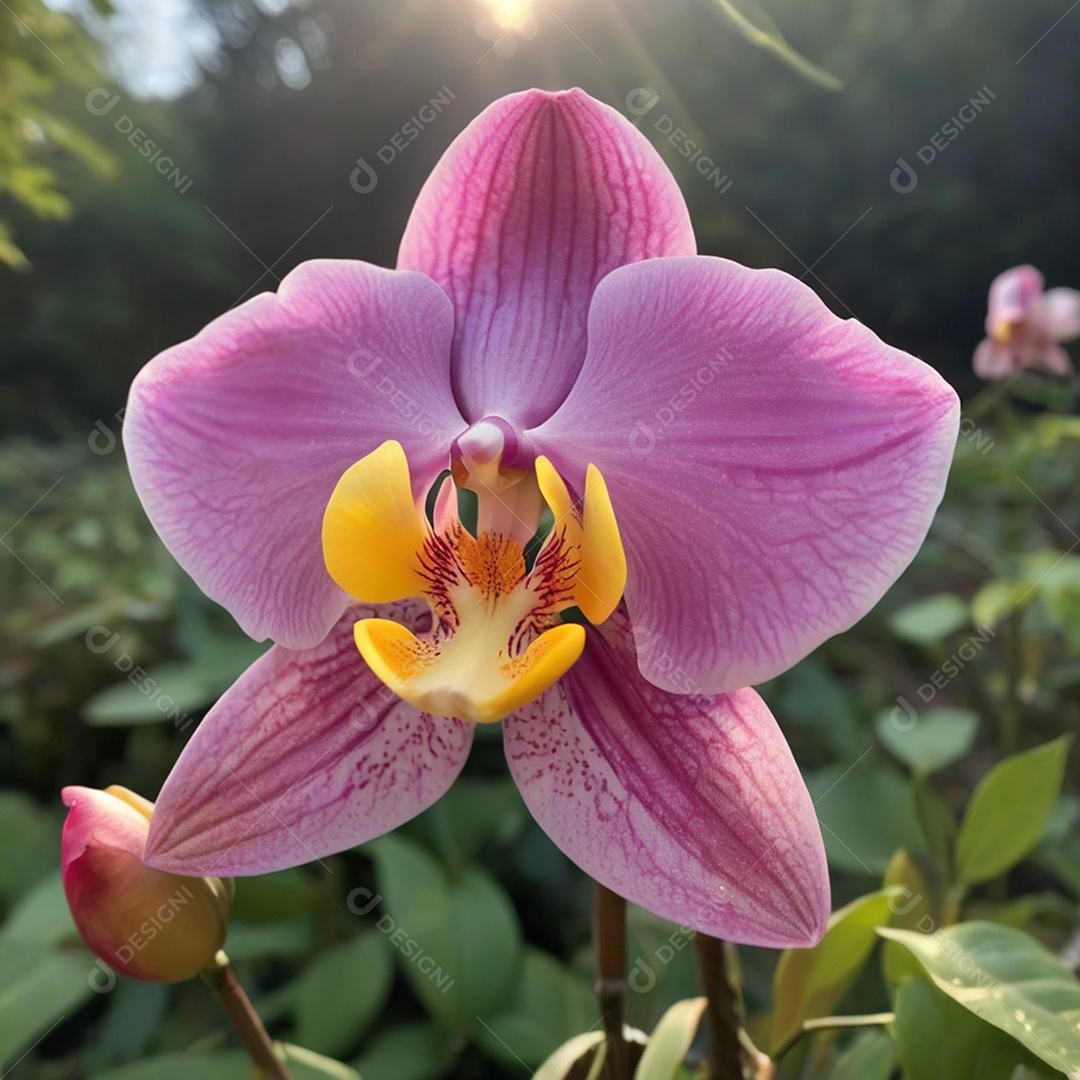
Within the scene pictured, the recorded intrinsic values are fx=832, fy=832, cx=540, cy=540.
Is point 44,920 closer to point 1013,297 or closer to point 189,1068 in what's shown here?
point 189,1068

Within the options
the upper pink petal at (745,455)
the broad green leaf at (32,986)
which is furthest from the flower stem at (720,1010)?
the broad green leaf at (32,986)

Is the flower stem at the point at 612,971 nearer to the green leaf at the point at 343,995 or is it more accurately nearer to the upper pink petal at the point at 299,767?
the upper pink petal at the point at 299,767

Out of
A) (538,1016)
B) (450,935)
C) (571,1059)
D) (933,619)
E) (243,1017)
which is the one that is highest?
(243,1017)

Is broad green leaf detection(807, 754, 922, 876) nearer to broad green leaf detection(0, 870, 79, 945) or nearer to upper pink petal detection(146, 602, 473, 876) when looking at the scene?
upper pink petal detection(146, 602, 473, 876)
